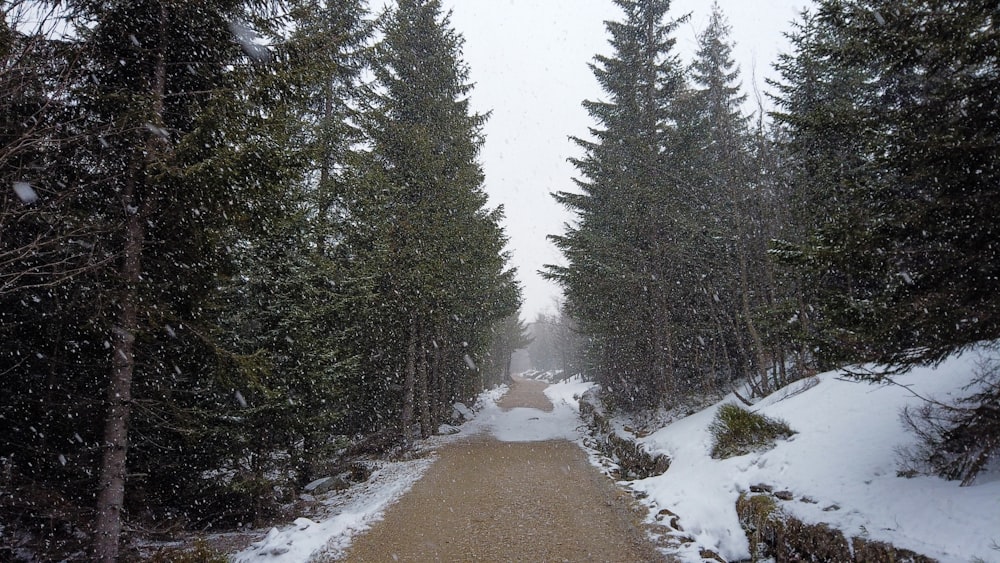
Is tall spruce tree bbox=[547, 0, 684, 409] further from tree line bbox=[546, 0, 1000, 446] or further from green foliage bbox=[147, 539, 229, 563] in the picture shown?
green foliage bbox=[147, 539, 229, 563]

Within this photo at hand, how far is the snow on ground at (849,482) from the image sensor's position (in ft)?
14.1

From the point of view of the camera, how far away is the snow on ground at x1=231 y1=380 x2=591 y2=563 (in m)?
6.74

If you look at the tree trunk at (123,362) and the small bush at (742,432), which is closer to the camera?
the tree trunk at (123,362)

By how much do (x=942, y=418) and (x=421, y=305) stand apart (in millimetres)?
12685

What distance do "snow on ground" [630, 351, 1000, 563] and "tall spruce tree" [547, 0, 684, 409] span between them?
265 inches

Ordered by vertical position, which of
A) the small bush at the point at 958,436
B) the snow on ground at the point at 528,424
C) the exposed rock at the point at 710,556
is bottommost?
the snow on ground at the point at 528,424

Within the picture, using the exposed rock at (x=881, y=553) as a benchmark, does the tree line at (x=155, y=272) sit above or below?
above

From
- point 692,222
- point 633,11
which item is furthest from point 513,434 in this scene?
point 633,11

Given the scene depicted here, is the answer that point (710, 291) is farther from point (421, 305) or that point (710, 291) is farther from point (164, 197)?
point (164, 197)

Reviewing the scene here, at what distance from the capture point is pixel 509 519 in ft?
27.8

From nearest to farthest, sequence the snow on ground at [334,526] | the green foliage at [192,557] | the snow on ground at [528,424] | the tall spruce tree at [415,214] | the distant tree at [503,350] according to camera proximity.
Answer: the green foliage at [192,557]
the snow on ground at [334,526]
the tall spruce tree at [415,214]
the snow on ground at [528,424]
the distant tree at [503,350]

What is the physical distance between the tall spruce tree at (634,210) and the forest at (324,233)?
0.14 metres

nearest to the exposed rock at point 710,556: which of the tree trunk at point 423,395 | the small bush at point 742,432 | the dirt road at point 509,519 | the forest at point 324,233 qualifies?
the dirt road at point 509,519

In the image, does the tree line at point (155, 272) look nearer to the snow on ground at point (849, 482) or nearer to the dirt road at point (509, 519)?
→ the dirt road at point (509, 519)
